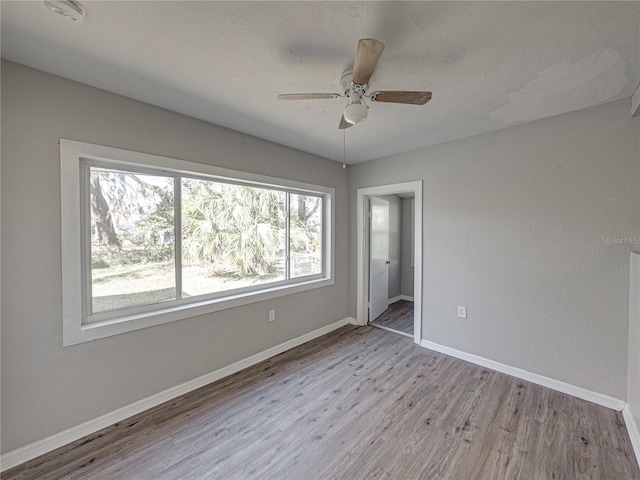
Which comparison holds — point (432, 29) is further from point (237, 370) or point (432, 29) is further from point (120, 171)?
point (237, 370)

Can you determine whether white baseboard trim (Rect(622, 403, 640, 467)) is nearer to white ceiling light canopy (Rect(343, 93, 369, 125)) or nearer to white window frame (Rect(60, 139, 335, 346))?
white ceiling light canopy (Rect(343, 93, 369, 125))

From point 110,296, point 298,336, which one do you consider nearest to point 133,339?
point 110,296

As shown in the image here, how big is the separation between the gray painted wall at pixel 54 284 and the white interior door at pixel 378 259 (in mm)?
2378

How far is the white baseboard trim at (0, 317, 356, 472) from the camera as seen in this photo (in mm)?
1570

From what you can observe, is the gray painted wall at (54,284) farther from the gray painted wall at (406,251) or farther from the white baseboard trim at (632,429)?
the gray painted wall at (406,251)

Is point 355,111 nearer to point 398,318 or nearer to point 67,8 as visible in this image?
point 67,8

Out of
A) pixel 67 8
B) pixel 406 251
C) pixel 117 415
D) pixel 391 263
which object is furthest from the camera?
pixel 406 251

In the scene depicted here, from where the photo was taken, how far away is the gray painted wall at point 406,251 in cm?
523

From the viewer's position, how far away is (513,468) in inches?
60.7

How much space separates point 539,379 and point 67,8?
4161mm

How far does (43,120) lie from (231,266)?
1734mm

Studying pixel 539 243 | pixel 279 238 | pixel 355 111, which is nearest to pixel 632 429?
pixel 539 243

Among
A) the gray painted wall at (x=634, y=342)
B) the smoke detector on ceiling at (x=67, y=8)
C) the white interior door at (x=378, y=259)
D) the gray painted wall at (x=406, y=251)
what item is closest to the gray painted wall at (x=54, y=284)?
the smoke detector on ceiling at (x=67, y=8)

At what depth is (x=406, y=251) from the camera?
5.30 metres
